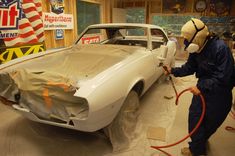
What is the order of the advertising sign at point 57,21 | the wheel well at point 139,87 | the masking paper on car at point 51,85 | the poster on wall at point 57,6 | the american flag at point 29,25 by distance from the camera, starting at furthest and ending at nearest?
the poster on wall at point 57,6 → the advertising sign at point 57,21 → the american flag at point 29,25 → the wheel well at point 139,87 → the masking paper on car at point 51,85

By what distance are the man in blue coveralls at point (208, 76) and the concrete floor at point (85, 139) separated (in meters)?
0.42

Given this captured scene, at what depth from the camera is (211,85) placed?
5.13ft

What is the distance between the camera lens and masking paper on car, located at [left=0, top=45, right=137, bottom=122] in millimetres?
1657

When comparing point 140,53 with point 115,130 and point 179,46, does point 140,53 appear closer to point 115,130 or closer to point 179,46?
point 115,130

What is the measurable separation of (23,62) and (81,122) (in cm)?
137

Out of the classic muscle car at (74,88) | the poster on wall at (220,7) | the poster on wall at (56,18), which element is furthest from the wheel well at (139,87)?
the poster on wall at (220,7)

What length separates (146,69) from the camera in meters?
2.52

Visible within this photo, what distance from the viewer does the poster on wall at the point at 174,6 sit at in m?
8.12

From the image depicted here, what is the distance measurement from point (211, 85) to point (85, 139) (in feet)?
4.81

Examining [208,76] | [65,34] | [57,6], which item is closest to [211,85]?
[208,76]

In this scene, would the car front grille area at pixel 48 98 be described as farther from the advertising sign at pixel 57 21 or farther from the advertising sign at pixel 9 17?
the advertising sign at pixel 57 21

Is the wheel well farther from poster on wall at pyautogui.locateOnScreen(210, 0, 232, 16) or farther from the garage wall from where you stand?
poster on wall at pyautogui.locateOnScreen(210, 0, 232, 16)

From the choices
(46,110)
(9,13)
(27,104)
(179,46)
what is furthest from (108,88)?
(179,46)

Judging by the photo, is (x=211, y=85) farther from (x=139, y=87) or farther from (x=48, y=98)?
(x=48, y=98)
